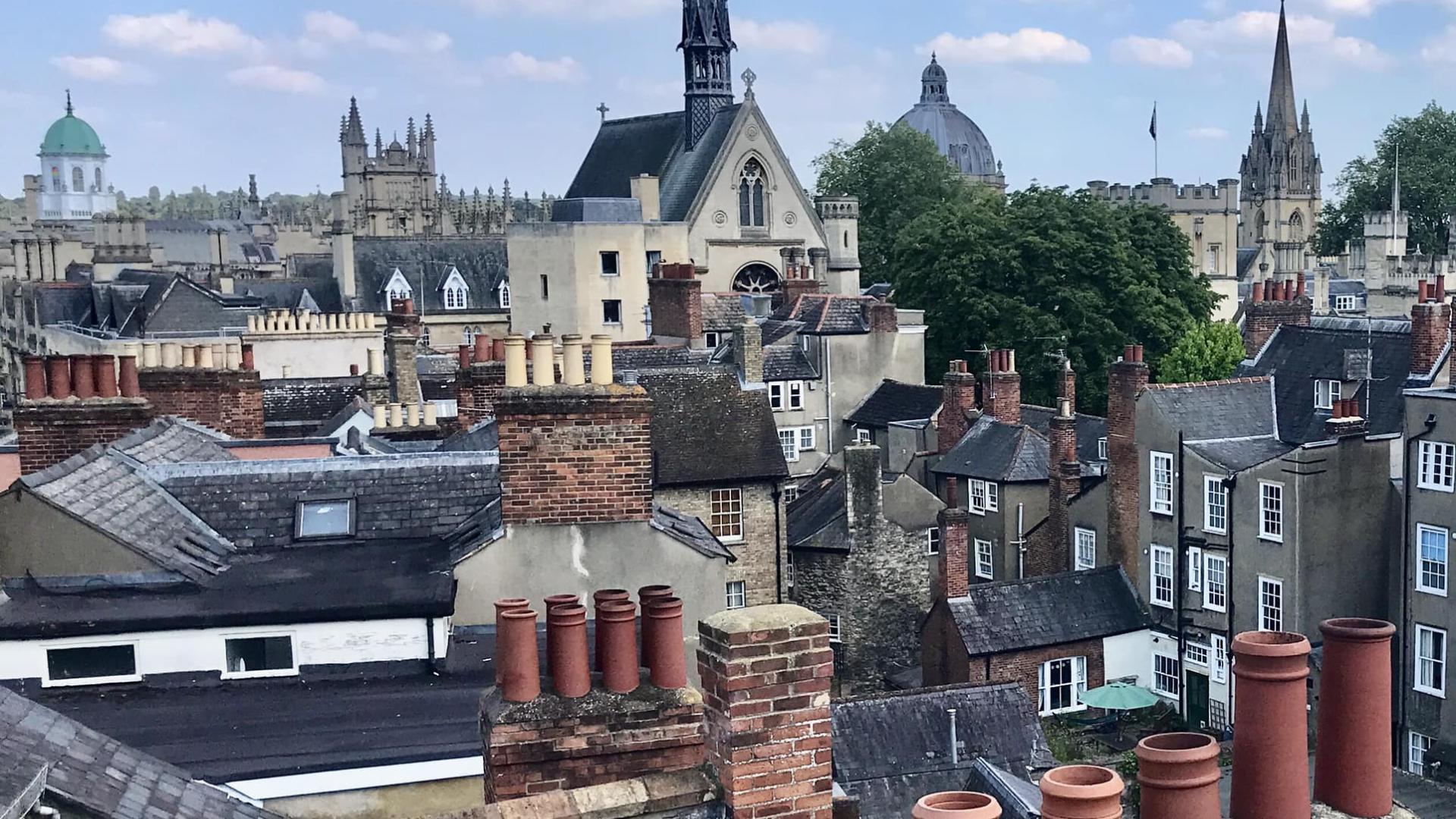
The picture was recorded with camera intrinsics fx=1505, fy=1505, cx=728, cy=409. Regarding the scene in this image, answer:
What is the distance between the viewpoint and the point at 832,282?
71562 mm

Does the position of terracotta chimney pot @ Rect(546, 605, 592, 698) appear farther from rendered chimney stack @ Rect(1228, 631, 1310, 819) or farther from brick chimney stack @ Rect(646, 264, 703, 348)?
brick chimney stack @ Rect(646, 264, 703, 348)

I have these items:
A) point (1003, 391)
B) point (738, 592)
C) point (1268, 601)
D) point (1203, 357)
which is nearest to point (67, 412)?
point (738, 592)

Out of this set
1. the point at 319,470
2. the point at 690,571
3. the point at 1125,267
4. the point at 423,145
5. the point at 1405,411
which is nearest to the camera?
the point at 690,571

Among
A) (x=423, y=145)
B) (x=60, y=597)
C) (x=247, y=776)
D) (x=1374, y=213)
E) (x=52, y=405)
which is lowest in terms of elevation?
(x=247, y=776)

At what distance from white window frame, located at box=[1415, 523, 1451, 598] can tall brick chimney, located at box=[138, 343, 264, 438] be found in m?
22.4

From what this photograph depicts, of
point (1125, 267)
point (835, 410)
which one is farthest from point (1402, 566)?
point (1125, 267)

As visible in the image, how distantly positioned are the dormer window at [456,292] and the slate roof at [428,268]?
0.16 meters

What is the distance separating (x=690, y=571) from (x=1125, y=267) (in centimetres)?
4731

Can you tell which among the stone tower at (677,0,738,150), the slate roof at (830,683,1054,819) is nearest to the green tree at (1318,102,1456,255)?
the stone tower at (677,0,738,150)

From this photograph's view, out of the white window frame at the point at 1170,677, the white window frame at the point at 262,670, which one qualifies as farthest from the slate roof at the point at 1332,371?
the white window frame at the point at 262,670

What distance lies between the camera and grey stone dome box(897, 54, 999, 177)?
150m

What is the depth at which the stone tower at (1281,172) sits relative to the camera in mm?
127750

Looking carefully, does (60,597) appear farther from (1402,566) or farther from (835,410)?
(835,410)

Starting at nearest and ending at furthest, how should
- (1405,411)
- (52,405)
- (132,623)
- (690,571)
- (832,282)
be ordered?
(132,623) < (690,571) < (52,405) < (1405,411) < (832,282)
